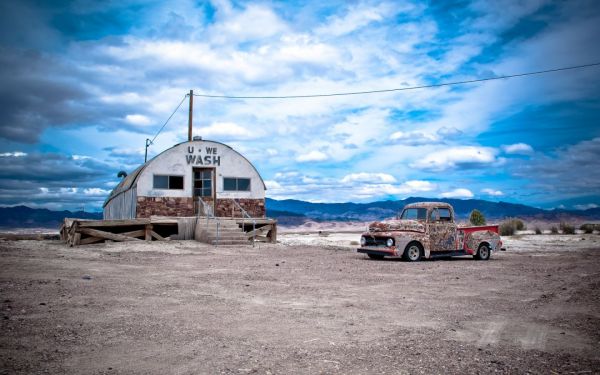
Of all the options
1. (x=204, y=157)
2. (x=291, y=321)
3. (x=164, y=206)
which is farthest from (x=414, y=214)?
(x=164, y=206)

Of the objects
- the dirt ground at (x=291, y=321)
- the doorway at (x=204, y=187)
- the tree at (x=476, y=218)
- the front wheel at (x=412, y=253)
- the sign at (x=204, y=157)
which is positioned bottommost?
the dirt ground at (x=291, y=321)

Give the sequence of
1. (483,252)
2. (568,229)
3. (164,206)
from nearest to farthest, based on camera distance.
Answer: (483,252) → (164,206) → (568,229)

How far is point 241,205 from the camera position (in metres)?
28.3

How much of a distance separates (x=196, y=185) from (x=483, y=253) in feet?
54.3

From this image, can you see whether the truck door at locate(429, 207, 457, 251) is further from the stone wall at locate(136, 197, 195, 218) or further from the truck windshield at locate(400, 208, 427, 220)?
the stone wall at locate(136, 197, 195, 218)

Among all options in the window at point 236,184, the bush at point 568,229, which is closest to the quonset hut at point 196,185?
the window at point 236,184

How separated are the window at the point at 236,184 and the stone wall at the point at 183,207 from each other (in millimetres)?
731

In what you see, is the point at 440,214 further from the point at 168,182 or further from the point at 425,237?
the point at 168,182

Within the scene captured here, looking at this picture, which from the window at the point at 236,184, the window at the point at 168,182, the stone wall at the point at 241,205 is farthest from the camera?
the window at the point at 236,184

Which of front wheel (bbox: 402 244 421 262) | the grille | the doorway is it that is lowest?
front wheel (bbox: 402 244 421 262)

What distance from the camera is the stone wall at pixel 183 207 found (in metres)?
26.2

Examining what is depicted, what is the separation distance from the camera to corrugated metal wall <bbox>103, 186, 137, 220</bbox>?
2677 cm

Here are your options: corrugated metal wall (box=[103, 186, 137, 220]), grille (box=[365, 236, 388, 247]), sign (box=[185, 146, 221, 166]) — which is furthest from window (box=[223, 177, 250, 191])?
grille (box=[365, 236, 388, 247])

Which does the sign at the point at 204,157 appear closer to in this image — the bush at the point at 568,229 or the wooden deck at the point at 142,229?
the wooden deck at the point at 142,229
